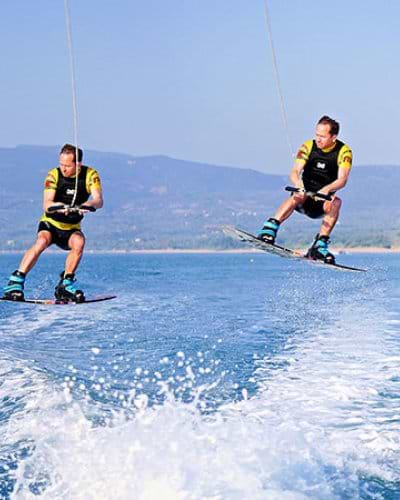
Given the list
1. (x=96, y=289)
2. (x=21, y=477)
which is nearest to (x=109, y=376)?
(x=21, y=477)

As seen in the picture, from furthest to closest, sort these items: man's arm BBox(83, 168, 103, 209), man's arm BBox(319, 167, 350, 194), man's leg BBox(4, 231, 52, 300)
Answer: man's arm BBox(319, 167, 350, 194)
man's leg BBox(4, 231, 52, 300)
man's arm BBox(83, 168, 103, 209)

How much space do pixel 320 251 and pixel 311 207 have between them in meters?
0.59

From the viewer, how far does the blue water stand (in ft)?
30.7

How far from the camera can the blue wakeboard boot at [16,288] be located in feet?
36.2

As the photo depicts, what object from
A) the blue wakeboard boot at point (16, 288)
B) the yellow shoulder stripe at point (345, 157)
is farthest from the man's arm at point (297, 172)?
the blue wakeboard boot at point (16, 288)

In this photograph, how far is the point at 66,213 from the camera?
10641 mm

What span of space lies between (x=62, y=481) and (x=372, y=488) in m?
3.27

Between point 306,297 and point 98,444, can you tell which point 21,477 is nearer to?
point 98,444

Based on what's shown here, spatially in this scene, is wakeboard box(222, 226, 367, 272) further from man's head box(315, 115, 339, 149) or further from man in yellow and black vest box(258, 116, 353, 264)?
man's head box(315, 115, 339, 149)

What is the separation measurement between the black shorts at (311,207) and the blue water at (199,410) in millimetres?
2812

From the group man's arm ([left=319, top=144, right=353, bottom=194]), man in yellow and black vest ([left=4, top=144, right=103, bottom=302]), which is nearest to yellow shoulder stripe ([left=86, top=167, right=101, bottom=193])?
man in yellow and black vest ([left=4, top=144, right=103, bottom=302])

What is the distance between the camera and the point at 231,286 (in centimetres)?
4938

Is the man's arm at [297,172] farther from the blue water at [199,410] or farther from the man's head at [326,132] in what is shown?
the blue water at [199,410]

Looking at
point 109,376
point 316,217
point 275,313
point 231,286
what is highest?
point 316,217
